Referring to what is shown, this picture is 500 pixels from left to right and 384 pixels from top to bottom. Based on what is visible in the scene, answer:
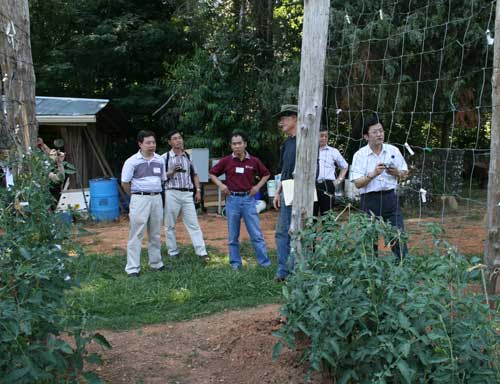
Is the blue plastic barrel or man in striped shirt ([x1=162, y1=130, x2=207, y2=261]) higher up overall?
man in striped shirt ([x1=162, y1=130, x2=207, y2=261])

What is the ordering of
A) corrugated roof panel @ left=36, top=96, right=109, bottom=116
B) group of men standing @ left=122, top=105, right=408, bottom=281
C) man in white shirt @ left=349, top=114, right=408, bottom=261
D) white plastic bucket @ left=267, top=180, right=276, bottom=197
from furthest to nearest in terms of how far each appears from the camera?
white plastic bucket @ left=267, top=180, right=276, bottom=197
corrugated roof panel @ left=36, top=96, right=109, bottom=116
group of men standing @ left=122, top=105, right=408, bottom=281
man in white shirt @ left=349, top=114, right=408, bottom=261

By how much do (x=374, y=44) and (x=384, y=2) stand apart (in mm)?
908

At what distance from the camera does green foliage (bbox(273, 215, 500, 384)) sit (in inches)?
89.6

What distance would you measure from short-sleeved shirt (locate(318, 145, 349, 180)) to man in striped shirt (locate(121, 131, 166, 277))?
1.82m

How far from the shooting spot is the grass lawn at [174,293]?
4492mm

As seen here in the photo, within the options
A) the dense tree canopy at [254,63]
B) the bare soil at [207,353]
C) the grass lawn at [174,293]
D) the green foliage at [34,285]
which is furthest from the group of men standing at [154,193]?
the green foliage at [34,285]

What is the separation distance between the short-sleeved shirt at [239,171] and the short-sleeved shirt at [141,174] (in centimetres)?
67

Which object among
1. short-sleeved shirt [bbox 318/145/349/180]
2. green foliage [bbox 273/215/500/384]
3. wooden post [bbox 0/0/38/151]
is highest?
wooden post [bbox 0/0/38/151]

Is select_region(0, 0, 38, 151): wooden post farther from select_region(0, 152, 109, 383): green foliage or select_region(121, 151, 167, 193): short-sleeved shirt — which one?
select_region(121, 151, 167, 193): short-sleeved shirt

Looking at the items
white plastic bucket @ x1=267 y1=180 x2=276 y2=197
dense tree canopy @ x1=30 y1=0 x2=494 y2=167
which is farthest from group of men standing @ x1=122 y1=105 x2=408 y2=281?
white plastic bucket @ x1=267 y1=180 x2=276 y2=197

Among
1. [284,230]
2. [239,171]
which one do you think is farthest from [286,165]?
[239,171]

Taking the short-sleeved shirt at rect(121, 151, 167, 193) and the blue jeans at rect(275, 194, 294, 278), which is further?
the short-sleeved shirt at rect(121, 151, 167, 193)

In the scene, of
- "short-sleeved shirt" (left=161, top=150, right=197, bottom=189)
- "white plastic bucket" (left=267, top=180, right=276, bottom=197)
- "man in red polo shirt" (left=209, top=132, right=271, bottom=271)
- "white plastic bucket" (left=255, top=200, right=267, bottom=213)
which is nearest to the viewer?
"man in red polo shirt" (left=209, top=132, right=271, bottom=271)

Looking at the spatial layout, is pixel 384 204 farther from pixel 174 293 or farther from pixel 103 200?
pixel 103 200
